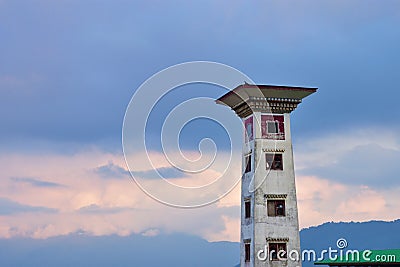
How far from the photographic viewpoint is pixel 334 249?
4206 centimetres

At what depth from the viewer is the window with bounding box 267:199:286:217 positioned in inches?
1544

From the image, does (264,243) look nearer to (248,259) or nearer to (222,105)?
(248,259)

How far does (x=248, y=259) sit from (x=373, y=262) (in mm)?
7569

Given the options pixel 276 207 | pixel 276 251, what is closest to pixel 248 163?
pixel 276 207

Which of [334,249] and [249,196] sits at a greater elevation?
[249,196]


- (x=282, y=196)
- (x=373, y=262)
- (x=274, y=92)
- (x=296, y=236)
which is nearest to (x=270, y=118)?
(x=274, y=92)

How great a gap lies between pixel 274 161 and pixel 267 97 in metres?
4.08

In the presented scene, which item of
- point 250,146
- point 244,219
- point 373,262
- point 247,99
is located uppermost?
point 247,99

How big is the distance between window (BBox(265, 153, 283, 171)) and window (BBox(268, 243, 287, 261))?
15.7 ft

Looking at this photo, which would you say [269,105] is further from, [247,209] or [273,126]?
[247,209]

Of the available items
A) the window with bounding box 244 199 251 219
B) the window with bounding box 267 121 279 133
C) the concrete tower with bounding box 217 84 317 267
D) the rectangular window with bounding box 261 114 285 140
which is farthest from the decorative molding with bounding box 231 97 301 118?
the window with bounding box 244 199 251 219

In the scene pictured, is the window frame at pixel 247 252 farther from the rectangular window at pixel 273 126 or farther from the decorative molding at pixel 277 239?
the rectangular window at pixel 273 126

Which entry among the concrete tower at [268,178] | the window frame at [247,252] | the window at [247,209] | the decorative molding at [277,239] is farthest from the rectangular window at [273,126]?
the window frame at [247,252]

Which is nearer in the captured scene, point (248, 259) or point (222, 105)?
point (248, 259)
